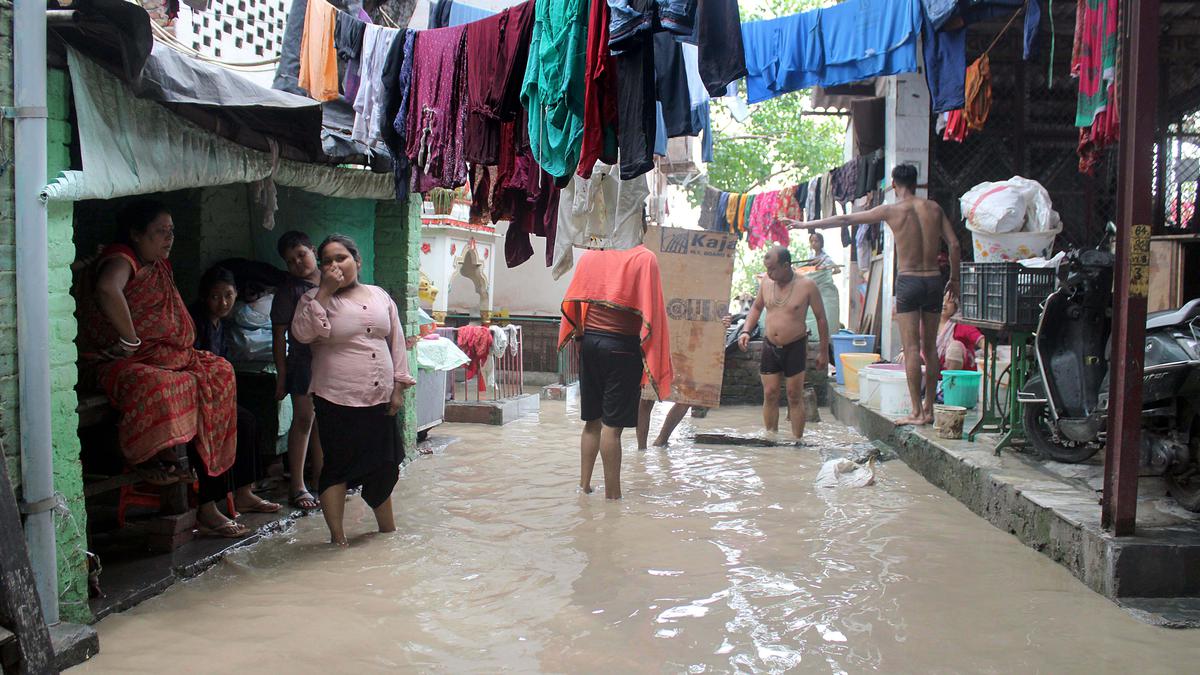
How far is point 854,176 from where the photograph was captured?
522 inches

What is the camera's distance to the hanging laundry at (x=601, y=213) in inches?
251

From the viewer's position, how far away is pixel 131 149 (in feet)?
13.1

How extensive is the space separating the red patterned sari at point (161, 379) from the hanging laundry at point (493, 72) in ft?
6.76

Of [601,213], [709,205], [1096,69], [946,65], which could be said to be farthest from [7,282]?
[709,205]

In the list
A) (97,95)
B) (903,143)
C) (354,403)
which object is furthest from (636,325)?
(903,143)

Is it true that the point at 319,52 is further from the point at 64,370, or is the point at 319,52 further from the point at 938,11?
the point at 938,11

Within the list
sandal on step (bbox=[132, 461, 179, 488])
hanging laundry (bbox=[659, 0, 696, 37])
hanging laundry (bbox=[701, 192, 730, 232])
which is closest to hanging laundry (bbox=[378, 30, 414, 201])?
hanging laundry (bbox=[659, 0, 696, 37])

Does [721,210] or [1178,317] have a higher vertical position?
[721,210]

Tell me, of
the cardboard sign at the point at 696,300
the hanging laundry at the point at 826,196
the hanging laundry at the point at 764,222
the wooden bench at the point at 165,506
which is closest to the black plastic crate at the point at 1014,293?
the cardboard sign at the point at 696,300

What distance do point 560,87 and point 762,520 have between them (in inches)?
121

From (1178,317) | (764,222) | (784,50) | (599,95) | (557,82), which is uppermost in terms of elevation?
(784,50)

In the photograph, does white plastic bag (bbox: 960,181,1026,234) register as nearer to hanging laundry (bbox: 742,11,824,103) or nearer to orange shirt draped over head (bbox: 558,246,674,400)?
hanging laundry (bbox: 742,11,824,103)

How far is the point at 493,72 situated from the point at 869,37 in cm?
305

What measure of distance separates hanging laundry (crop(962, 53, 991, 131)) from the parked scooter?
3.92 m
